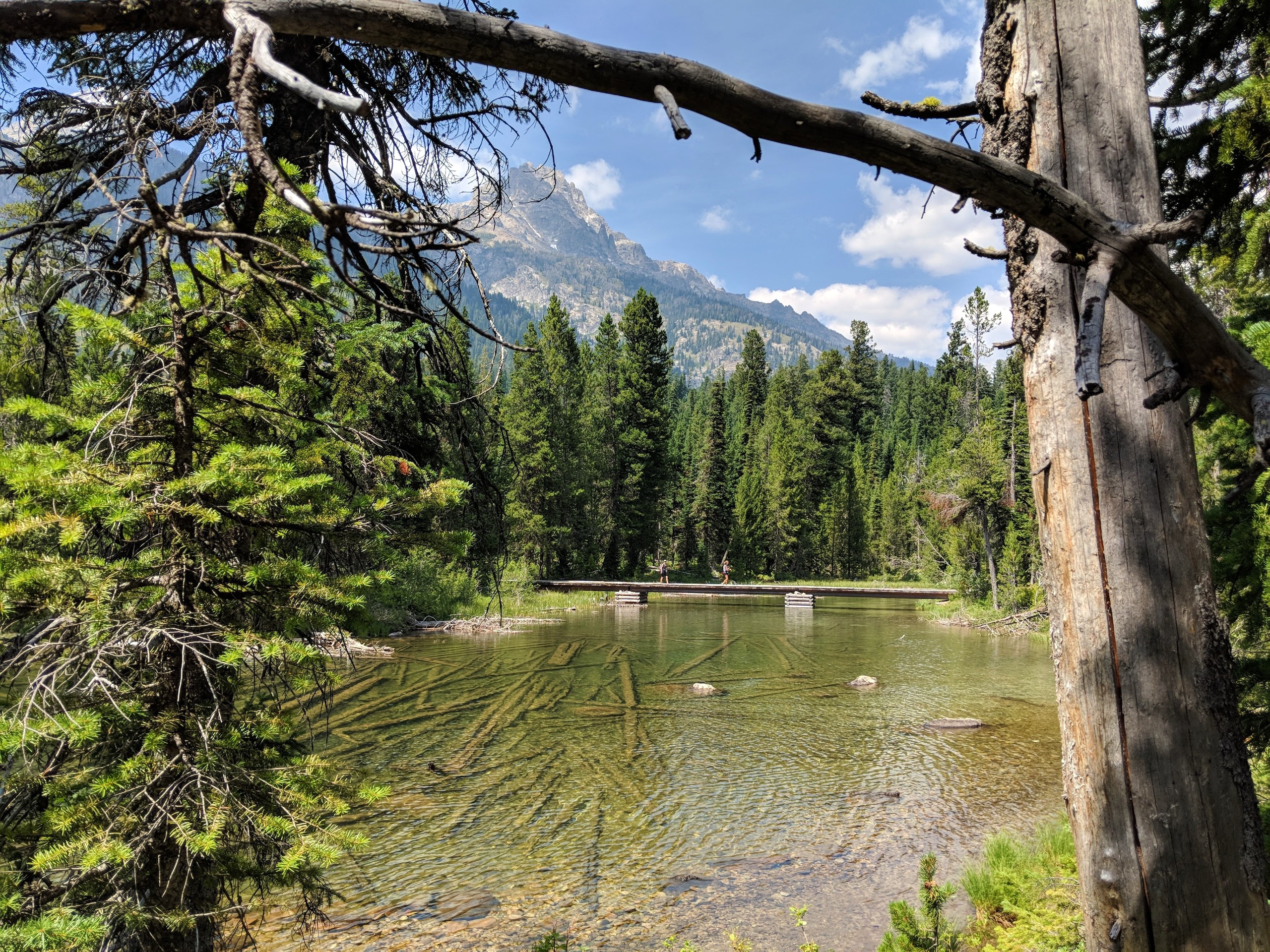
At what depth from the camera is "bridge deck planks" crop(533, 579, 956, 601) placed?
110 ft

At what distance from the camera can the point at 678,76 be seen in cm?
178

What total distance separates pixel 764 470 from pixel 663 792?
161 ft

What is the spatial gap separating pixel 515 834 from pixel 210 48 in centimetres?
654

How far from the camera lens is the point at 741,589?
115 ft

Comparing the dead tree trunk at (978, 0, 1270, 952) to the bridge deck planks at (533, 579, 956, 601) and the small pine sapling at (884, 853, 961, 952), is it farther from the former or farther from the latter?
the bridge deck planks at (533, 579, 956, 601)

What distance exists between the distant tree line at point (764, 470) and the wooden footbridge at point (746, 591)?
1.44 metres

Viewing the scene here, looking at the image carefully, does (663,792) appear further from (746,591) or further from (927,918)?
(746,591)

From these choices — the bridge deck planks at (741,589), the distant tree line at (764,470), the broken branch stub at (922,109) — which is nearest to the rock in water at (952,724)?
the broken branch stub at (922,109)

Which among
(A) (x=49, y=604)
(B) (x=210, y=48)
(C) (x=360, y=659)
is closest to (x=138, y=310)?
(A) (x=49, y=604)

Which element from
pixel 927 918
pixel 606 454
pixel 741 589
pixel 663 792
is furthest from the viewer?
pixel 606 454

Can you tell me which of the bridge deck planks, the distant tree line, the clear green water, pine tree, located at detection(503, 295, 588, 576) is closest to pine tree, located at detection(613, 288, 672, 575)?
the distant tree line

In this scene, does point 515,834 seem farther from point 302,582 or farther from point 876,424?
point 876,424

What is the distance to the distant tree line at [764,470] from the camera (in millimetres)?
28812

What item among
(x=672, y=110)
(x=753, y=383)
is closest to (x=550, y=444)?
(x=672, y=110)
